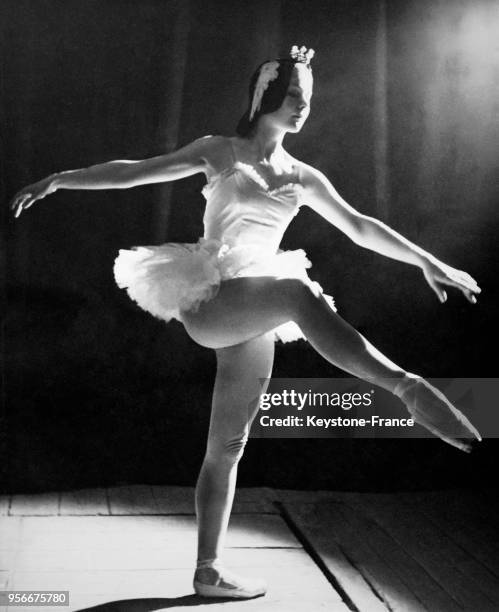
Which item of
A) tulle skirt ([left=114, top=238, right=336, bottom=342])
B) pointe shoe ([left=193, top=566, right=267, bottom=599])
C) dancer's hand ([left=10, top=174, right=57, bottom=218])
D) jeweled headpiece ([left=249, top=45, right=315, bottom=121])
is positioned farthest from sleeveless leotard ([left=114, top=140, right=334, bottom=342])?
pointe shoe ([left=193, top=566, right=267, bottom=599])

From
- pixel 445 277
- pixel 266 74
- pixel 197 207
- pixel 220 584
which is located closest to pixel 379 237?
pixel 445 277

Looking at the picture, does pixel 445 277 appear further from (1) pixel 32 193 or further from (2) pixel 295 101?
(1) pixel 32 193

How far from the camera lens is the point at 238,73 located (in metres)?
3.08

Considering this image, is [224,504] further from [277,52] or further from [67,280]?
[277,52]

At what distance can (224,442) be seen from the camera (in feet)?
7.32

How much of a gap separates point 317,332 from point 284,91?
616 mm

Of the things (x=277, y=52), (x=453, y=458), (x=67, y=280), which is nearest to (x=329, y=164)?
(x=277, y=52)

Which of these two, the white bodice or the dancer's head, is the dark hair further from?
the white bodice

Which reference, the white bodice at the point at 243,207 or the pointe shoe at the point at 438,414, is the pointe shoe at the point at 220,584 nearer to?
the pointe shoe at the point at 438,414

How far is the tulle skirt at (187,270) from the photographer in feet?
6.91

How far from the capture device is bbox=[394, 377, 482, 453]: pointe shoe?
1913mm

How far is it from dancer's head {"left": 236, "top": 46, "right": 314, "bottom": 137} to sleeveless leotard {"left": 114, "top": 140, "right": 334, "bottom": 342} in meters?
0.14

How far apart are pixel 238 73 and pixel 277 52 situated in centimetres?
15

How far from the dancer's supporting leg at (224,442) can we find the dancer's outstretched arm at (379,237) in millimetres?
353
